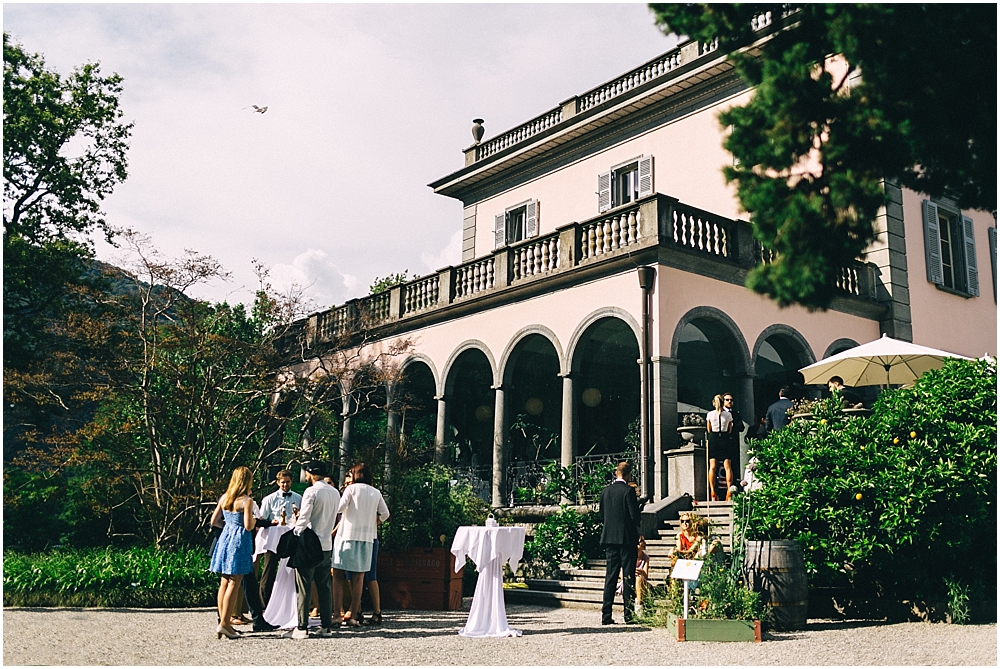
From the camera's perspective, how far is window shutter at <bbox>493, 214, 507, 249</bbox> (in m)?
22.1

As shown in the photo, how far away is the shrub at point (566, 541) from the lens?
1261 centimetres

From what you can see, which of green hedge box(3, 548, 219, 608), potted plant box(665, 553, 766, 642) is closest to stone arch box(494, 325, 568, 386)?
green hedge box(3, 548, 219, 608)

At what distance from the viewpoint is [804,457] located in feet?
31.6

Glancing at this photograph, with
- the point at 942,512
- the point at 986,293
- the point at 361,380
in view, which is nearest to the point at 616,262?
the point at 361,380

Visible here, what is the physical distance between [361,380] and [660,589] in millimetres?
7579

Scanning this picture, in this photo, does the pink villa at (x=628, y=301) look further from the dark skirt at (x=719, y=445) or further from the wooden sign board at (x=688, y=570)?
the wooden sign board at (x=688, y=570)

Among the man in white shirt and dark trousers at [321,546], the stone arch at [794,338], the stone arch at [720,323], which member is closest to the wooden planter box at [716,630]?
the man in white shirt and dark trousers at [321,546]

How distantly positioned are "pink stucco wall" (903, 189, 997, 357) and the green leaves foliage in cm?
1178

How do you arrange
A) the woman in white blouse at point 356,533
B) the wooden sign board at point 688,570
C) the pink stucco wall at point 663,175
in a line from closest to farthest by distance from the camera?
the wooden sign board at point 688,570
the woman in white blouse at point 356,533
the pink stucco wall at point 663,175

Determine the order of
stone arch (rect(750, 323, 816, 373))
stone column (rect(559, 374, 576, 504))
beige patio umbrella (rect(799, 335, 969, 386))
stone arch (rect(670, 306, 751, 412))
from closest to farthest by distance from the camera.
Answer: beige patio umbrella (rect(799, 335, 969, 386))
stone arch (rect(670, 306, 751, 412))
stone column (rect(559, 374, 576, 504))
stone arch (rect(750, 323, 816, 373))

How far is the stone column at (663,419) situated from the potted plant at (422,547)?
3125 millimetres

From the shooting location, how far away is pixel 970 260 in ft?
62.4

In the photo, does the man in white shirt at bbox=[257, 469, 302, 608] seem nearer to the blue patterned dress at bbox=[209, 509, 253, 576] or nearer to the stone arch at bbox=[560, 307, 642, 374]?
the blue patterned dress at bbox=[209, 509, 253, 576]

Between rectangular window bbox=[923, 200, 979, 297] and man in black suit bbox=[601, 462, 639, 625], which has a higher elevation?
rectangular window bbox=[923, 200, 979, 297]
